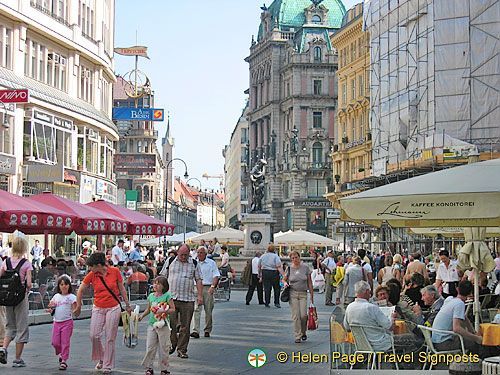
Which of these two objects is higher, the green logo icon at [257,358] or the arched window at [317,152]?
the arched window at [317,152]

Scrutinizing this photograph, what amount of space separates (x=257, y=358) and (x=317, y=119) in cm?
9742

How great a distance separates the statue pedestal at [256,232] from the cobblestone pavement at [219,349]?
20384mm

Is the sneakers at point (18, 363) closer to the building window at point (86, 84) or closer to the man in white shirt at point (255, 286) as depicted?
the man in white shirt at point (255, 286)

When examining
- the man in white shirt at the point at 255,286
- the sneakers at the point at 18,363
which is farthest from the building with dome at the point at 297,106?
the sneakers at the point at 18,363

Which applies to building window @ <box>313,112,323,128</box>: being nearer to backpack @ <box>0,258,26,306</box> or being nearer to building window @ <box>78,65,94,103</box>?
building window @ <box>78,65,94,103</box>

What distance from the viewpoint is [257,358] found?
15.0m

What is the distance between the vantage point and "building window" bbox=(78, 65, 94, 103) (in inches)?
1908

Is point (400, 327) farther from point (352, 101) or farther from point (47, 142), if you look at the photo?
point (352, 101)

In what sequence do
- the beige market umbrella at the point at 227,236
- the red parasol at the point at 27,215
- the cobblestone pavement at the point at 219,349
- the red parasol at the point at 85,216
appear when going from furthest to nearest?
the beige market umbrella at the point at 227,236
the red parasol at the point at 85,216
the red parasol at the point at 27,215
the cobblestone pavement at the point at 219,349

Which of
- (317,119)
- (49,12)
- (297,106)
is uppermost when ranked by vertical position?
(297,106)

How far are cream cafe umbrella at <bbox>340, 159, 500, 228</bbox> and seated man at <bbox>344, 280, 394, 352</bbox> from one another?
1.13 metres

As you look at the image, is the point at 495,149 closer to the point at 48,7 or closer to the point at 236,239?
the point at 236,239

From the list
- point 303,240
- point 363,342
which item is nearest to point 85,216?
point 363,342

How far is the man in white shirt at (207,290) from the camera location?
1855 centimetres
